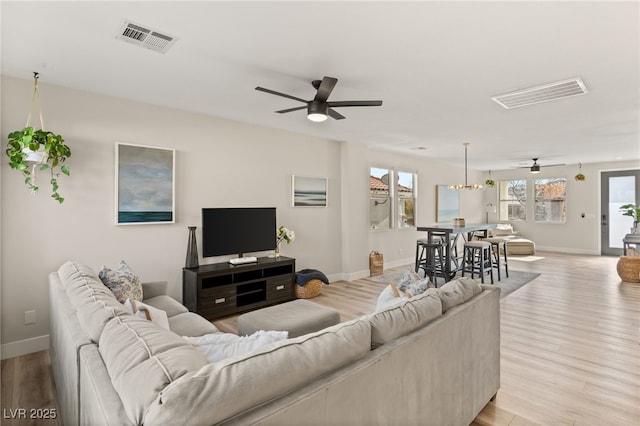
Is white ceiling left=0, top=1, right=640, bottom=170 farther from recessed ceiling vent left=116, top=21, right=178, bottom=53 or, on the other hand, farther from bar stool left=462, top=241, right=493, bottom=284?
bar stool left=462, top=241, right=493, bottom=284

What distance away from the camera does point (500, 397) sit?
2.36m

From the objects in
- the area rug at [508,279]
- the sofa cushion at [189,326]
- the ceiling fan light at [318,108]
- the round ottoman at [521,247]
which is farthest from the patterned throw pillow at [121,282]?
the round ottoman at [521,247]

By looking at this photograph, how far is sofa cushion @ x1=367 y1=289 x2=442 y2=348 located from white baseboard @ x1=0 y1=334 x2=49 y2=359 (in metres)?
3.31

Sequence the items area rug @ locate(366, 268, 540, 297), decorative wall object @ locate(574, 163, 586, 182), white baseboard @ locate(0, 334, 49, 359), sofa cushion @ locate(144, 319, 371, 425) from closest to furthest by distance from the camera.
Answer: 1. sofa cushion @ locate(144, 319, 371, 425)
2. white baseboard @ locate(0, 334, 49, 359)
3. area rug @ locate(366, 268, 540, 297)
4. decorative wall object @ locate(574, 163, 586, 182)

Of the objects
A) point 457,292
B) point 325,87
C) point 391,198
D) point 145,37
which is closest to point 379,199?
point 391,198

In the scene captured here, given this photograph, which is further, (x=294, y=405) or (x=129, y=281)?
(x=129, y=281)

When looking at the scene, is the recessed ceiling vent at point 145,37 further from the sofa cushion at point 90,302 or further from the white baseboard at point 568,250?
the white baseboard at point 568,250

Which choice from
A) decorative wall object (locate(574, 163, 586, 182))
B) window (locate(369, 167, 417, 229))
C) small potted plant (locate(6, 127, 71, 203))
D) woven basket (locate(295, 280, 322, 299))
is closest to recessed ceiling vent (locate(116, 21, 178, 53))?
small potted plant (locate(6, 127, 71, 203))

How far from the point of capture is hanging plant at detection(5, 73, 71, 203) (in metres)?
2.80

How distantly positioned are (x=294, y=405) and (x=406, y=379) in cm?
65

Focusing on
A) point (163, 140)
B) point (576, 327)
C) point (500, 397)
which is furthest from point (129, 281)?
point (576, 327)

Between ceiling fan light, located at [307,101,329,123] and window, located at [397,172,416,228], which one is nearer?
ceiling fan light, located at [307,101,329,123]

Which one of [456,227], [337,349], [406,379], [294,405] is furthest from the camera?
[456,227]

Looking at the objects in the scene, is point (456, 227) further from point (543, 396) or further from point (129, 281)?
point (129, 281)
